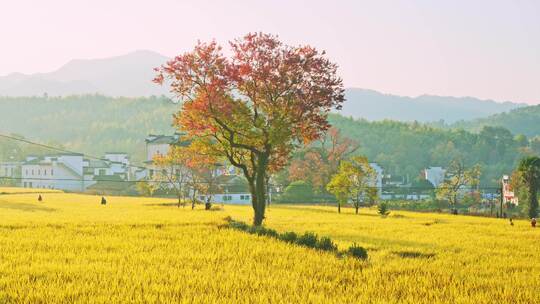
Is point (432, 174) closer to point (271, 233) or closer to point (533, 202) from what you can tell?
point (533, 202)

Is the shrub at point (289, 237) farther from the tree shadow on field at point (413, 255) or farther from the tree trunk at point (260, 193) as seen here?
the tree trunk at point (260, 193)

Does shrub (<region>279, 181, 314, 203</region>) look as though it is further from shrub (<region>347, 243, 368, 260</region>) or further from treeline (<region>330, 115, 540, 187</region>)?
shrub (<region>347, 243, 368, 260</region>)

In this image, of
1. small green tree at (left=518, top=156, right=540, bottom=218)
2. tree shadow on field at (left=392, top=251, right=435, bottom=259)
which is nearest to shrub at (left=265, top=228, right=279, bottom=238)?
tree shadow on field at (left=392, top=251, right=435, bottom=259)

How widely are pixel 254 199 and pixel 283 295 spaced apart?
85.2 ft

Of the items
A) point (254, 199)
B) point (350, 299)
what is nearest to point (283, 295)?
point (350, 299)

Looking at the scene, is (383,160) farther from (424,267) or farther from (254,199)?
(424,267)

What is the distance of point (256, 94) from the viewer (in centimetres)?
3831

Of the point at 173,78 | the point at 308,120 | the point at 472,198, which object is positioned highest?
the point at 173,78

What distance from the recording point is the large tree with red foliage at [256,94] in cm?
3691

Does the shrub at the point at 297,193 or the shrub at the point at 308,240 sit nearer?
the shrub at the point at 308,240

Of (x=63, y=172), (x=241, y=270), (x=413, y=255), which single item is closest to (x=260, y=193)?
(x=413, y=255)

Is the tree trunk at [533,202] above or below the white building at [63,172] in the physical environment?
below

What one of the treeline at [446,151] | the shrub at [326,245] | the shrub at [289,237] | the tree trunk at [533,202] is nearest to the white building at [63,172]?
the tree trunk at [533,202]

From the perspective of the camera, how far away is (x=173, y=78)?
38062 millimetres
